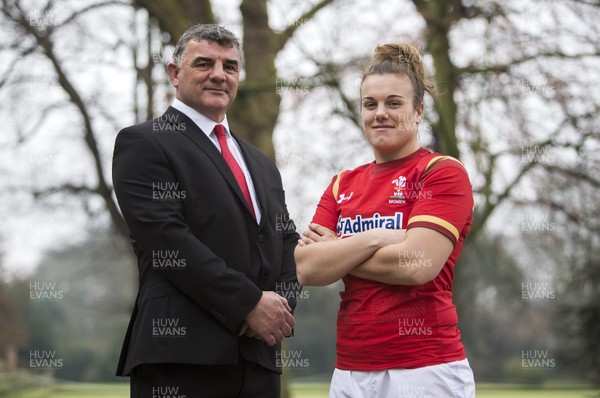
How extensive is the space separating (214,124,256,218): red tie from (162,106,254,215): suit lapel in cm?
8

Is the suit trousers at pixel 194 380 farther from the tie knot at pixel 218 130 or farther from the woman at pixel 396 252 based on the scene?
the tie knot at pixel 218 130

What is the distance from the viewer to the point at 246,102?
9188mm

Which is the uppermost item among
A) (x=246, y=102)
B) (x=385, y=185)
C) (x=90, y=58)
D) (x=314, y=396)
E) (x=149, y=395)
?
(x=90, y=58)

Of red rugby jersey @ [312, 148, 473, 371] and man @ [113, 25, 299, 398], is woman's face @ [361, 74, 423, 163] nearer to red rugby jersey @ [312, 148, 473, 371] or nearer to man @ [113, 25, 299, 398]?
red rugby jersey @ [312, 148, 473, 371]

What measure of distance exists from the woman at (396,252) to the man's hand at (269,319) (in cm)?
19

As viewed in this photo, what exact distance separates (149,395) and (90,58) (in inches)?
395

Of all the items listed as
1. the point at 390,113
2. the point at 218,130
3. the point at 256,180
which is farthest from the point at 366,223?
the point at 218,130

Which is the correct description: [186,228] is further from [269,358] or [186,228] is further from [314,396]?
[314,396]

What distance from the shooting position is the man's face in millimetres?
3793

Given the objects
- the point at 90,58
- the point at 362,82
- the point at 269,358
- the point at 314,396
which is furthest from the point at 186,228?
the point at 314,396

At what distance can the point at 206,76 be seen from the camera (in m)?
3.79

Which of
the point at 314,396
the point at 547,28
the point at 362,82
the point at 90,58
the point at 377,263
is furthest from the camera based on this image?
the point at 314,396

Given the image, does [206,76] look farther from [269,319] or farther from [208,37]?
[269,319]

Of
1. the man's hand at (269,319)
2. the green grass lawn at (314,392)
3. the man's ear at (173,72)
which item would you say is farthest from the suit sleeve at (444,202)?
the green grass lawn at (314,392)
